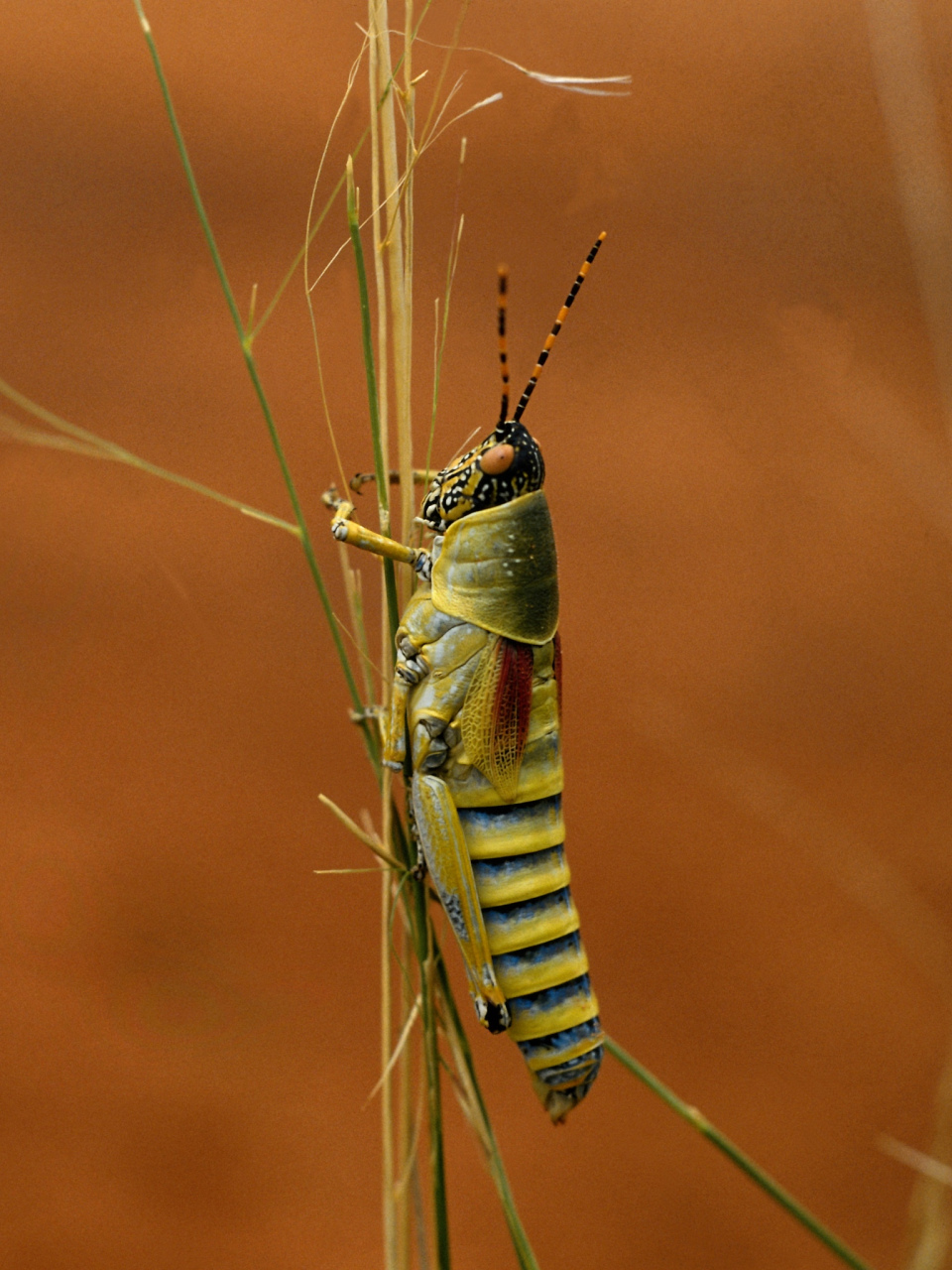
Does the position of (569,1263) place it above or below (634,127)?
below

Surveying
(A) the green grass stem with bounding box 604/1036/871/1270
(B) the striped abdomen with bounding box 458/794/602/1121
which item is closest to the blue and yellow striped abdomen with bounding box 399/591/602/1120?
(B) the striped abdomen with bounding box 458/794/602/1121

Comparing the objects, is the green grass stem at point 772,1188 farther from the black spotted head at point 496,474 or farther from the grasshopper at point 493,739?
the black spotted head at point 496,474

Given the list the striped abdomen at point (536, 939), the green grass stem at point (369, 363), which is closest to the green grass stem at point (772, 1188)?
the striped abdomen at point (536, 939)

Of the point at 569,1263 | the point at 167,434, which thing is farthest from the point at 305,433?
the point at 569,1263

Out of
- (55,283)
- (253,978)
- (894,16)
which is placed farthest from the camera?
(253,978)

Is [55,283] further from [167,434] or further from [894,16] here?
[894,16]

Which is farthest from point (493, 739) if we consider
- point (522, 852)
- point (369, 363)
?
point (369, 363)
